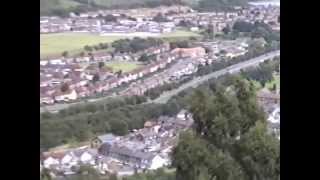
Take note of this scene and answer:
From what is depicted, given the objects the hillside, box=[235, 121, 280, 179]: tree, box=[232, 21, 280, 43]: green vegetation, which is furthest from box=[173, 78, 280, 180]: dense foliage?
the hillside

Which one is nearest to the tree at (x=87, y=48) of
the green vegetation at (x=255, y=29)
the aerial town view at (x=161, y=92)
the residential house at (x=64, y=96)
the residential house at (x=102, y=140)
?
the aerial town view at (x=161, y=92)

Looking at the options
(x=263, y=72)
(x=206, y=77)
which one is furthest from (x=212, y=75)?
(x=263, y=72)

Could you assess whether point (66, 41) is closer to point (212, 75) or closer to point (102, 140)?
point (102, 140)

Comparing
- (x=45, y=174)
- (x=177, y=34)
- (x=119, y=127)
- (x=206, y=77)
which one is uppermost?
(x=177, y=34)

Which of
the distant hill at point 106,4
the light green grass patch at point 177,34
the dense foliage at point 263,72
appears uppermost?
the distant hill at point 106,4

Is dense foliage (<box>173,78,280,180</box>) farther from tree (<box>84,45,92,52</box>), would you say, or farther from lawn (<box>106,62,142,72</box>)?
tree (<box>84,45,92,52</box>)

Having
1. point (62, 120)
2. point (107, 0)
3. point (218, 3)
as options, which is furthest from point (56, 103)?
point (218, 3)

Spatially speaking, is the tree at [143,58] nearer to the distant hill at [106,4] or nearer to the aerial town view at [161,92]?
the aerial town view at [161,92]
